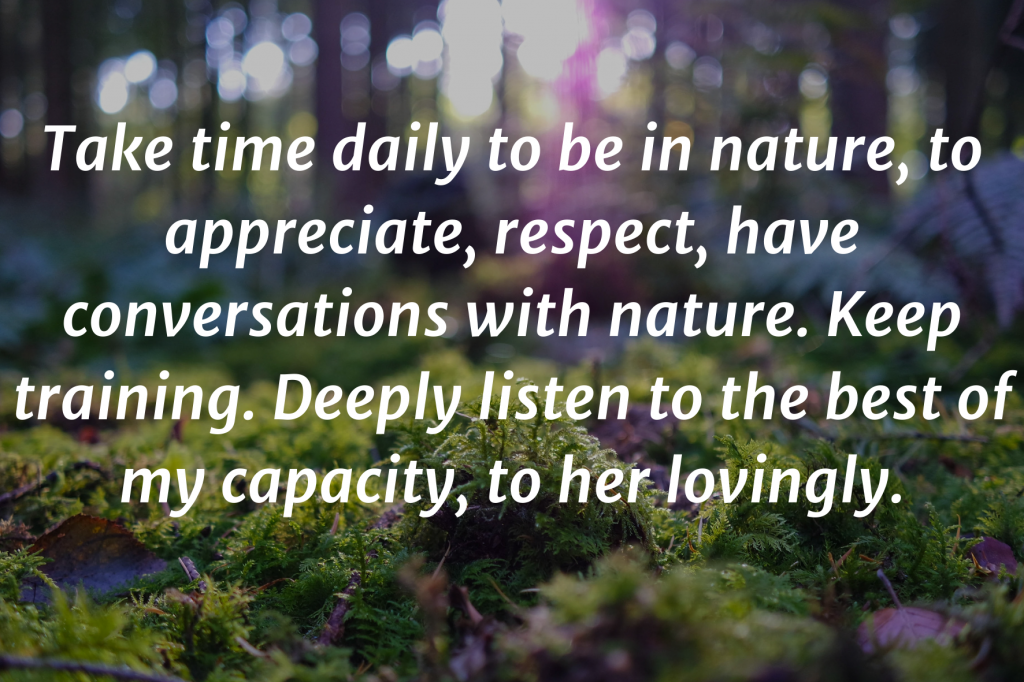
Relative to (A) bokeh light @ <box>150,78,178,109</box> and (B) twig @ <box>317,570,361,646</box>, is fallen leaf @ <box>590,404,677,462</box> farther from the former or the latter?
(A) bokeh light @ <box>150,78,178,109</box>

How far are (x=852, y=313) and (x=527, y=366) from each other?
6.82ft

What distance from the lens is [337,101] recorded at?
1062cm

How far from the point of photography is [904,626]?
40.8 inches

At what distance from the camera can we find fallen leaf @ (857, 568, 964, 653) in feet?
Result: 3.21

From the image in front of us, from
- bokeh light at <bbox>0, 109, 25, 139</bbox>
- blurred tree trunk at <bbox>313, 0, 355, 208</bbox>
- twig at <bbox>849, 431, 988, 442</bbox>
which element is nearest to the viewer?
twig at <bbox>849, 431, 988, 442</bbox>

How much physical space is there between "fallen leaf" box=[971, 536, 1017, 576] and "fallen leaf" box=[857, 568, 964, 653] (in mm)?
293

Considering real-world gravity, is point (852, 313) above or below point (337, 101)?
below

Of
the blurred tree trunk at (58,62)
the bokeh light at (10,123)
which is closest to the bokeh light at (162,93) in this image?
the bokeh light at (10,123)

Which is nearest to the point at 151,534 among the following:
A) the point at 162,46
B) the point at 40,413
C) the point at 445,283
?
the point at 40,413

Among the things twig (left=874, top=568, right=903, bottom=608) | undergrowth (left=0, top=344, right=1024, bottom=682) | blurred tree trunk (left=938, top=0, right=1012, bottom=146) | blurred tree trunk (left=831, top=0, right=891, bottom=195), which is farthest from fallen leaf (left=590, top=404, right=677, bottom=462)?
blurred tree trunk (left=831, top=0, right=891, bottom=195)

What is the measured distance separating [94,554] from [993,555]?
6.20 ft

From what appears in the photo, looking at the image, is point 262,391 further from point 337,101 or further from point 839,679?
point 337,101

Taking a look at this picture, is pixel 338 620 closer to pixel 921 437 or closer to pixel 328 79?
pixel 921 437

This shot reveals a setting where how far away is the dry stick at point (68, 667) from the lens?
85 cm
